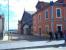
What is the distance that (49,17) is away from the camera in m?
37.7

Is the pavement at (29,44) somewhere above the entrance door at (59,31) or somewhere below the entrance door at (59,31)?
below

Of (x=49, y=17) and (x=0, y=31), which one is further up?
(x=49, y=17)

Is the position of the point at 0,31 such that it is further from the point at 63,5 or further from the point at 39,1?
the point at 39,1

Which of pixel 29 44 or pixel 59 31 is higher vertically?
pixel 59 31

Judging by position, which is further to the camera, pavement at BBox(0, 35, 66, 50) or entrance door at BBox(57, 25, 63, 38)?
entrance door at BBox(57, 25, 63, 38)

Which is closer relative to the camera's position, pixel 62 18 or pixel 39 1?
pixel 62 18

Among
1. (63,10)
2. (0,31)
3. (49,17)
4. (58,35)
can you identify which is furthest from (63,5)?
(0,31)

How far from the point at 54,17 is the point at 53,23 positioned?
48.1 inches

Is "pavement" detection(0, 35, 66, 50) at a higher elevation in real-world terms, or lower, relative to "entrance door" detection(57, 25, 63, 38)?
lower

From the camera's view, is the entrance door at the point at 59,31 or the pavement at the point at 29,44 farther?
the entrance door at the point at 59,31

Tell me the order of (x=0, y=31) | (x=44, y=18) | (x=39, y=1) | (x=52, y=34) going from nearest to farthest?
(x=52, y=34)
(x=0, y=31)
(x=44, y=18)
(x=39, y=1)

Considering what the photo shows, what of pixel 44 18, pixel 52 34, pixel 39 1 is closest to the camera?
pixel 52 34

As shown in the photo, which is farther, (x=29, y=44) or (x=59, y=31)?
(x=59, y=31)

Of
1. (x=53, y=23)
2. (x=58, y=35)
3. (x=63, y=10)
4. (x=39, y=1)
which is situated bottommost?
(x=58, y=35)
